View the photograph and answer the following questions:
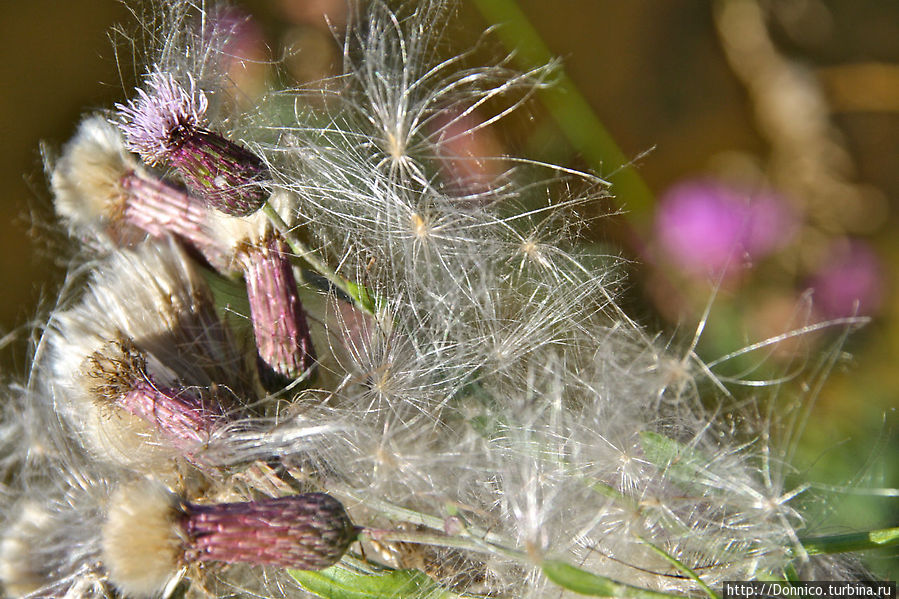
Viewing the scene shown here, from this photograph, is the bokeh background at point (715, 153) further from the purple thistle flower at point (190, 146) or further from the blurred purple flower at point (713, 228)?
the purple thistle flower at point (190, 146)

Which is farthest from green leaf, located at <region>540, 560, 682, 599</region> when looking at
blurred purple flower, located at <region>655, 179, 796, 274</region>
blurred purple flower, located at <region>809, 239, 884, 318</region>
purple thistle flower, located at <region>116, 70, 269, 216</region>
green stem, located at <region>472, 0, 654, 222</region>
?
blurred purple flower, located at <region>809, 239, 884, 318</region>

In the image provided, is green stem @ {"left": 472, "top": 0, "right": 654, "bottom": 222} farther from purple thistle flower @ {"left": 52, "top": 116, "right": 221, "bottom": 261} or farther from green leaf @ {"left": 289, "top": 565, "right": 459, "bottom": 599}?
green leaf @ {"left": 289, "top": 565, "right": 459, "bottom": 599}

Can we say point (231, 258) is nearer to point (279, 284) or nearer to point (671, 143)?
point (279, 284)

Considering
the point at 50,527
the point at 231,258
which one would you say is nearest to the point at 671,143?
the point at 231,258

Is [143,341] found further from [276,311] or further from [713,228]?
A: [713,228]

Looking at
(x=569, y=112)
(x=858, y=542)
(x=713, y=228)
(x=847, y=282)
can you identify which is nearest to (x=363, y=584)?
(x=858, y=542)
